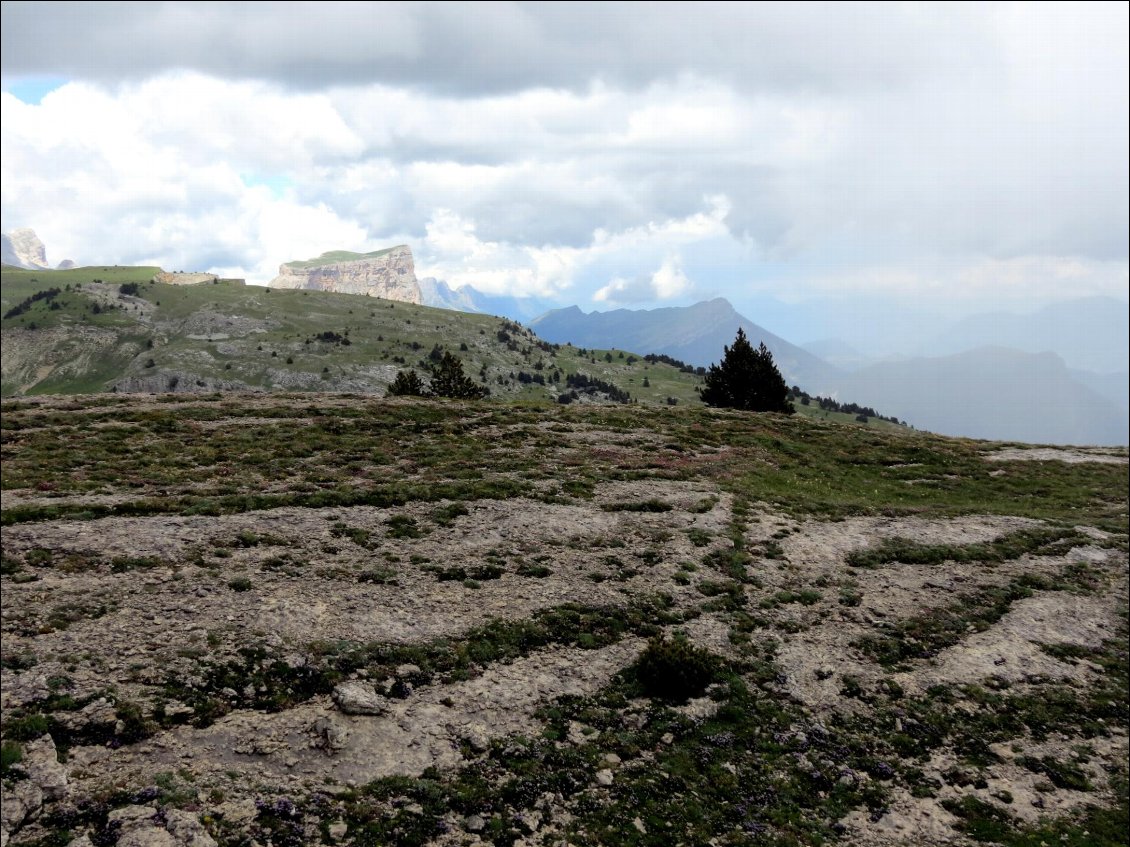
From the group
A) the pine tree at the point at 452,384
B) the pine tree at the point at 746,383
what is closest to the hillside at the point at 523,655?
the pine tree at the point at 452,384

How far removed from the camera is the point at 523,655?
20.7 meters

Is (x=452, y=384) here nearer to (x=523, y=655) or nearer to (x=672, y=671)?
(x=523, y=655)

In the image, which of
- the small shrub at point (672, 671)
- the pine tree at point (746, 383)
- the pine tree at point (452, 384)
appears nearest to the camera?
the small shrub at point (672, 671)

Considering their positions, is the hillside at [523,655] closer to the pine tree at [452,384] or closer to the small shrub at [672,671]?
the small shrub at [672,671]

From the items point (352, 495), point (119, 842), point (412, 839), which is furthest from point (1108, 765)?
point (352, 495)

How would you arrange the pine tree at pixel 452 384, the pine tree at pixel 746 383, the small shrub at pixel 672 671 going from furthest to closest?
the pine tree at pixel 746 383 < the pine tree at pixel 452 384 < the small shrub at pixel 672 671

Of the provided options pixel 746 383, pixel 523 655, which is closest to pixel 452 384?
pixel 746 383

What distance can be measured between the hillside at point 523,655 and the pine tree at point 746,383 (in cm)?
3229

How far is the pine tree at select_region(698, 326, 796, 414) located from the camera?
6888 centimetres

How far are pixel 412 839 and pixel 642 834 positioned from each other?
5.22 meters

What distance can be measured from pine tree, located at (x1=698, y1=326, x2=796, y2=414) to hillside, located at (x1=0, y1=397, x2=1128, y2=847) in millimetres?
32286

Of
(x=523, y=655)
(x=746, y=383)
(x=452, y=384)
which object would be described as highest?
(x=746, y=383)

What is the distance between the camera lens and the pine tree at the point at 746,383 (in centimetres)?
6888

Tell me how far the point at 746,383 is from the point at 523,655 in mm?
54716
